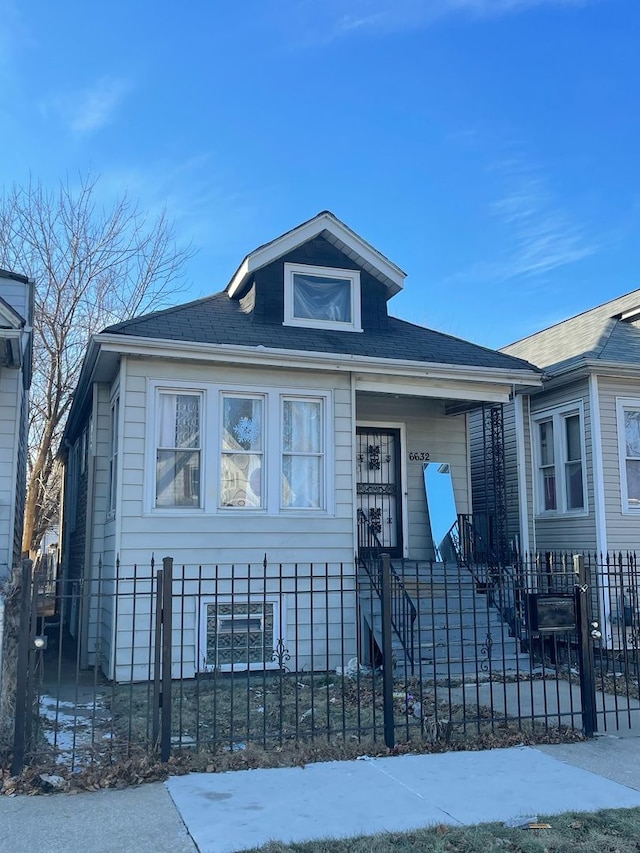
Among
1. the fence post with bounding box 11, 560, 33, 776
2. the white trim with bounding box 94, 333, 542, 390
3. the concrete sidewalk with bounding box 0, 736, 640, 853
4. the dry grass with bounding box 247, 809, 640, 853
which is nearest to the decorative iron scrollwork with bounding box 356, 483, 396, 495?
the white trim with bounding box 94, 333, 542, 390

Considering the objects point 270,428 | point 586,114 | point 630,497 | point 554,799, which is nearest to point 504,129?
point 586,114

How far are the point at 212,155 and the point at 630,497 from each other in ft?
38.3

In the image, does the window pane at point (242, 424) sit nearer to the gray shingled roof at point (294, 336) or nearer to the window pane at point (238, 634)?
the gray shingled roof at point (294, 336)

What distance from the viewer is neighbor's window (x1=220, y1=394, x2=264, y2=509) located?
33.8ft

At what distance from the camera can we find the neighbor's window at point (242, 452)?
1030 centimetres

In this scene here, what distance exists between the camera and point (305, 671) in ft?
33.2

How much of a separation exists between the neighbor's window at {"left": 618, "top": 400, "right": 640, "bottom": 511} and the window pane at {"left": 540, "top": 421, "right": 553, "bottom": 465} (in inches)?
51.1

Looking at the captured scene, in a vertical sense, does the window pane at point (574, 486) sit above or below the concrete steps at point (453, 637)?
above

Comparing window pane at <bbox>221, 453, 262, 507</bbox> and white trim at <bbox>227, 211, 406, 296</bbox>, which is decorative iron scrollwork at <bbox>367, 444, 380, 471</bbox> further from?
window pane at <bbox>221, 453, 262, 507</bbox>

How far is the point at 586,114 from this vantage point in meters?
17.1

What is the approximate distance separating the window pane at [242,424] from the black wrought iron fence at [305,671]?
1.68m

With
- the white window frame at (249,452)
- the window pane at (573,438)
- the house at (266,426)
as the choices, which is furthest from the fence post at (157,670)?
the window pane at (573,438)

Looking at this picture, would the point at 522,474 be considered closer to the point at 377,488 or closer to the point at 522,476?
the point at 522,476

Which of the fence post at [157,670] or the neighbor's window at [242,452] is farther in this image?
the neighbor's window at [242,452]
